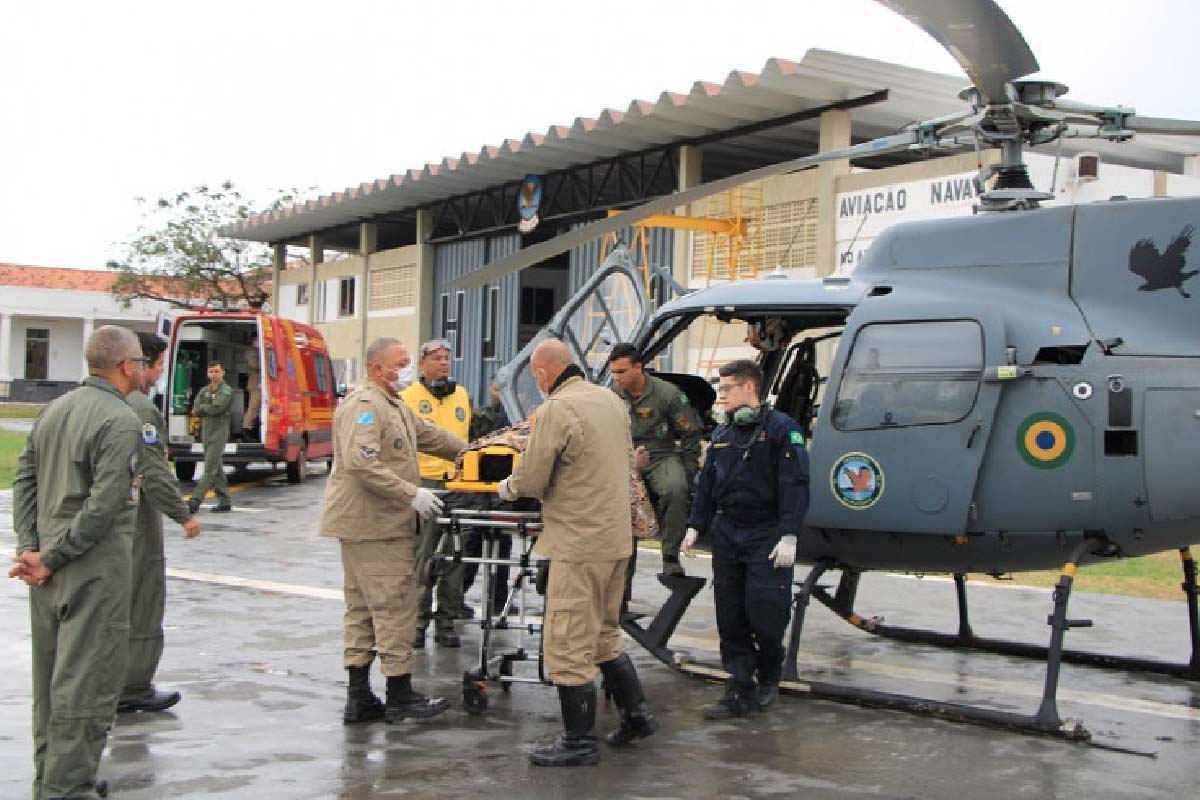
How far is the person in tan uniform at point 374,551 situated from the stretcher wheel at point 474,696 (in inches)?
5.0

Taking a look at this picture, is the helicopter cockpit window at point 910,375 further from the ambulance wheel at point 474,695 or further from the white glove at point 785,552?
the ambulance wheel at point 474,695

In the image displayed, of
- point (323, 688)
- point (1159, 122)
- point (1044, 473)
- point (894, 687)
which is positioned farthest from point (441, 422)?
point (1159, 122)

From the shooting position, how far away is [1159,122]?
21.6 ft

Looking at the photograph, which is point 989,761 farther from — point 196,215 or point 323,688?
point 196,215

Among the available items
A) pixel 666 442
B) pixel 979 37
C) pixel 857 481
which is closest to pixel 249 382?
pixel 666 442

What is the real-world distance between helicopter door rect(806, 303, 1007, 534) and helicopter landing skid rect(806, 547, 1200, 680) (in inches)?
24.3

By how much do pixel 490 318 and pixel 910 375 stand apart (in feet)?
97.3

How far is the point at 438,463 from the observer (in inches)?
339

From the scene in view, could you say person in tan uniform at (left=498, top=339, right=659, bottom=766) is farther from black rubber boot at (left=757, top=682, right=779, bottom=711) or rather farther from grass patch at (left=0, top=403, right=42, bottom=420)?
grass patch at (left=0, top=403, right=42, bottom=420)

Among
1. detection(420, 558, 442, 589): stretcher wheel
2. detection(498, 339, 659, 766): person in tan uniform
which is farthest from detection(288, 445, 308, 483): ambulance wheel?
detection(498, 339, 659, 766): person in tan uniform

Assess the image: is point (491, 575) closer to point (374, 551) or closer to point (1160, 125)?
point (374, 551)

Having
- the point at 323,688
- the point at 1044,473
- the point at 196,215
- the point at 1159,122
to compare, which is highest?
the point at 196,215

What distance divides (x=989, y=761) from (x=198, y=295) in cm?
5233

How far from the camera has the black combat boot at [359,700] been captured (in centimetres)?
624
